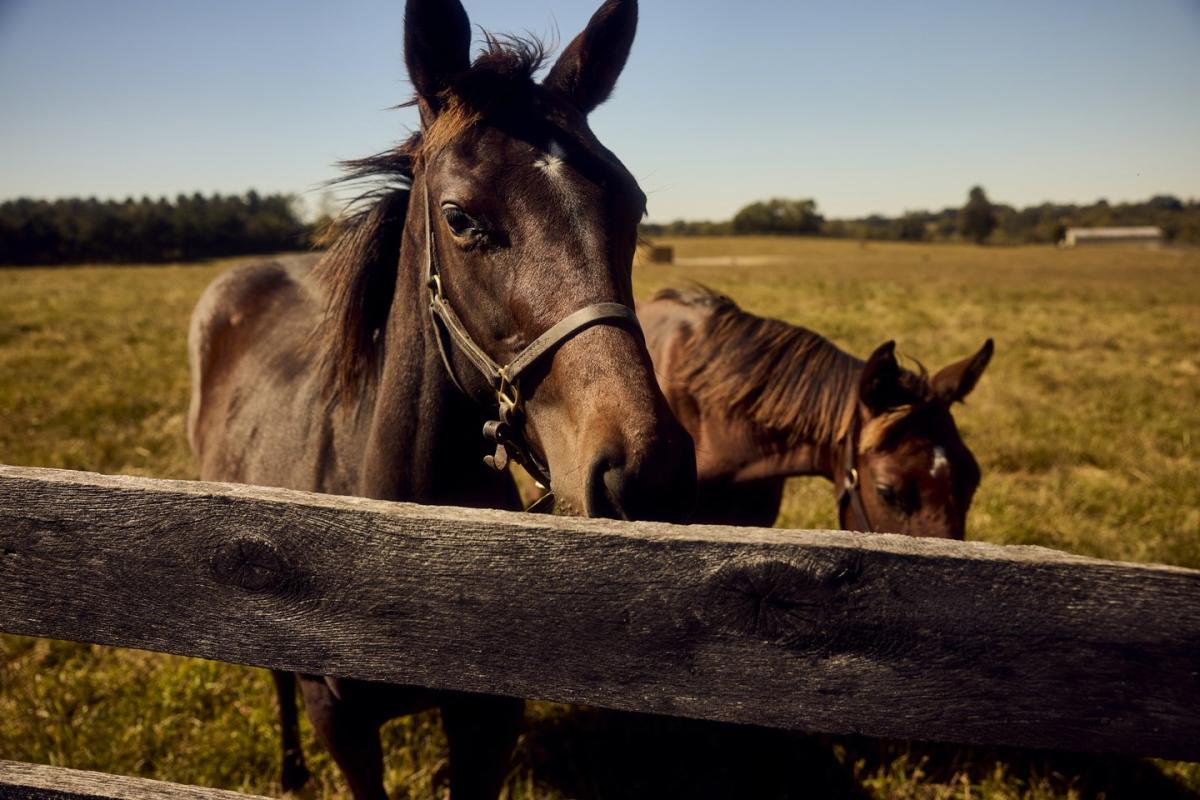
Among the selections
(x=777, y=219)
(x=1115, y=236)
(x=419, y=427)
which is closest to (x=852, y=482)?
(x=419, y=427)

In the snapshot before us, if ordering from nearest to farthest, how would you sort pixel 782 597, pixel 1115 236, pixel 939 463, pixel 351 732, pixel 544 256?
pixel 782 597 < pixel 544 256 < pixel 351 732 < pixel 939 463 < pixel 1115 236

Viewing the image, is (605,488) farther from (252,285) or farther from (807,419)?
(252,285)

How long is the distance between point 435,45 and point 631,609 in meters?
1.66

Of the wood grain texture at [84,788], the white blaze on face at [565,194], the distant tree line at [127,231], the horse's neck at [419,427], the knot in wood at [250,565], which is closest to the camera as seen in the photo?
the knot in wood at [250,565]

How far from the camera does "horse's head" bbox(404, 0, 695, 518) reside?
144cm

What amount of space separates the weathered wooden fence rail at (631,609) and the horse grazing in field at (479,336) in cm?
39

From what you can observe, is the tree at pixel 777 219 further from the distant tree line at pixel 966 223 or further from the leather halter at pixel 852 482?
the leather halter at pixel 852 482

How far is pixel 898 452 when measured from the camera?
10.2ft

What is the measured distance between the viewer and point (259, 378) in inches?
130

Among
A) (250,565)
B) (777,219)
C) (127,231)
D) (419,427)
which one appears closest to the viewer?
(250,565)

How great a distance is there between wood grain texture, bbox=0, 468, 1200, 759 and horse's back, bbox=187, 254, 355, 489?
4.20 ft

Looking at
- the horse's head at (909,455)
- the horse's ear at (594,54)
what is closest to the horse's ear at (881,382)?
the horse's head at (909,455)

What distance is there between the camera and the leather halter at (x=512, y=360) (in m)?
1.57

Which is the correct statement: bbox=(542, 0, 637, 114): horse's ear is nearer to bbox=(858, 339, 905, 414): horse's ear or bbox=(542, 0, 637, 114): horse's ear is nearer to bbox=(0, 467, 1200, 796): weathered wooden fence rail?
bbox=(0, 467, 1200, 796): weathered wooden fence rail
